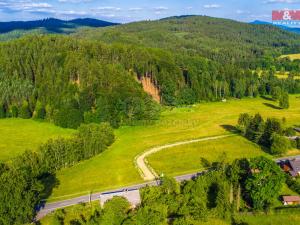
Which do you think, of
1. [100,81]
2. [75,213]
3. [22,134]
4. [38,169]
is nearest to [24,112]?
[22,134]

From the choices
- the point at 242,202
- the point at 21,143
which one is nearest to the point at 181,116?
the point at 21,143

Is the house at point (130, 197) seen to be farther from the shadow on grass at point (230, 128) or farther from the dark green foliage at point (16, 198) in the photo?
the shadow on grass at point (230, 128)

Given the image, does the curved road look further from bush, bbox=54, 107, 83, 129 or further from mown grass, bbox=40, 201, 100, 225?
bush, bbox=54, 107, 83, 129

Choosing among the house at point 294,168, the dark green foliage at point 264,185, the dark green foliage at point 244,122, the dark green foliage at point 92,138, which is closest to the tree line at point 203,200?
the dark green foliage at point 264,185

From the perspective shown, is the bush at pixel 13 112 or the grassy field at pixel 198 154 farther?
the bush at pixel 13 112

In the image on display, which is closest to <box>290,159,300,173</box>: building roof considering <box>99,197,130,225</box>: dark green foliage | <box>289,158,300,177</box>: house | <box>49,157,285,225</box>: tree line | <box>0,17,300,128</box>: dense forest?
<box>289,158,300,177</box>: house

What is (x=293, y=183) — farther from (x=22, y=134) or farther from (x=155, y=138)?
(x=22, y=134)
